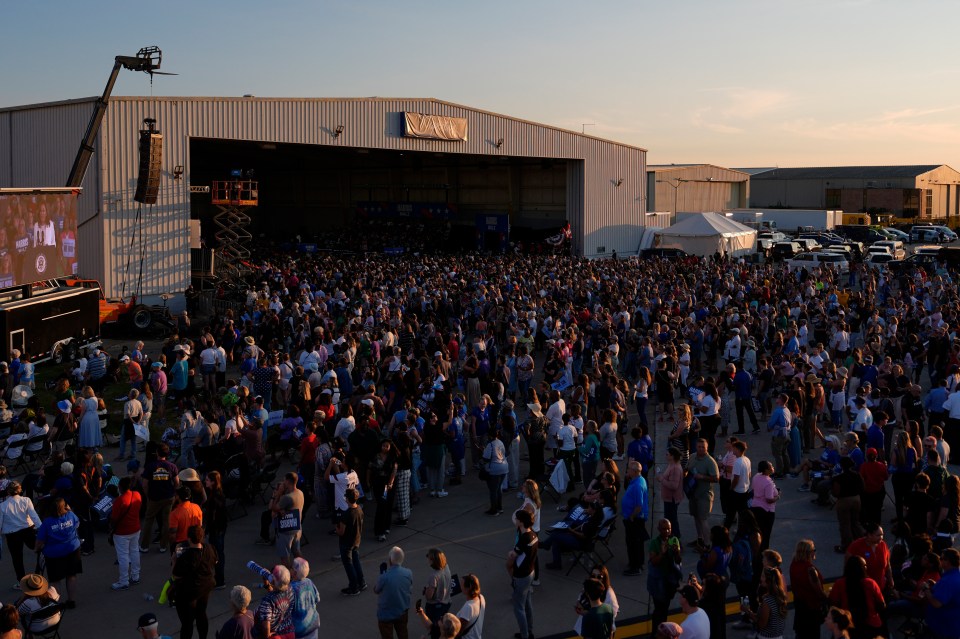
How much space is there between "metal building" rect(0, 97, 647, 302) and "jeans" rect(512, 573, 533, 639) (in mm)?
22611

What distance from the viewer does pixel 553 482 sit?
11555 mm

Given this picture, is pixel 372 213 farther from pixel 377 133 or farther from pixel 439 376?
pixel 439 376

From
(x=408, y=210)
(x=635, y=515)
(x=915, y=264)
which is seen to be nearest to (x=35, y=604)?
(x=635, y=515)

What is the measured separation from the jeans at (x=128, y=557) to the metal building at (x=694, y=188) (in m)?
51.1

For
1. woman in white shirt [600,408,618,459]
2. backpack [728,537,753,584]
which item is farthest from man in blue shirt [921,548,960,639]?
woman in white shirt [600,408,618,459]

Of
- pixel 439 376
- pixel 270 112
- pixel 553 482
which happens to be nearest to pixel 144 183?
pixel 270 112

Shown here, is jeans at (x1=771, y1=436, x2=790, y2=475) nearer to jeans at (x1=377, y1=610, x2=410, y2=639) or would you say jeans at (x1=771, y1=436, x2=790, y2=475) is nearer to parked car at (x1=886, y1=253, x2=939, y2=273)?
jeans at (x1=377, y1=610, x2=410, y2=639)

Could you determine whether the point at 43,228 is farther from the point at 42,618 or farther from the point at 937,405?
the point at 937,405

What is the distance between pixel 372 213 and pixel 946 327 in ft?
126

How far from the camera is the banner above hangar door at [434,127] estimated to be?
35.9 meters

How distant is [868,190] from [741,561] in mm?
81490

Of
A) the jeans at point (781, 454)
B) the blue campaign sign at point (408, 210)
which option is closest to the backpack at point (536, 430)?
the jeans at point (781, 454)

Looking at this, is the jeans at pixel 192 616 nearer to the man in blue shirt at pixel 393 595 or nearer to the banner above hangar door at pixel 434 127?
the man in blue shirt at pixel 393 595

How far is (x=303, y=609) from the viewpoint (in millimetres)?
7156
